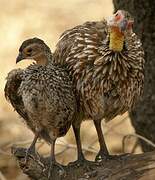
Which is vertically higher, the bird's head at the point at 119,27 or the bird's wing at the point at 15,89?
the bird's head at the point at 119,27

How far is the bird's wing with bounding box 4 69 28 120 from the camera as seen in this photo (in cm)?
526

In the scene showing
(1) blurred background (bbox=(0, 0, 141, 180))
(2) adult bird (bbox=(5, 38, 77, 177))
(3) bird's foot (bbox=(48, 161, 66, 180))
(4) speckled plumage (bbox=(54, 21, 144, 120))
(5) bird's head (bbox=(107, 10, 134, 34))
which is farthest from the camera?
(1) blurred background (bbox=(0, 0, 141, 180))

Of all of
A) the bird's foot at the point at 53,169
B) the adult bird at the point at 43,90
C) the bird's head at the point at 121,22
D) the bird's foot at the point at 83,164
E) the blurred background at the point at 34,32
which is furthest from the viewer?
the blurred background at the point at 34,32

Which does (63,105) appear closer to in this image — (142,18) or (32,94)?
(32,94)

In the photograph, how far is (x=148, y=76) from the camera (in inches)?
257

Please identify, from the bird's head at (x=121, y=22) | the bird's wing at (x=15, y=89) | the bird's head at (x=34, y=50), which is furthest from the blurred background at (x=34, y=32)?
the bird's head at (x=121, y=22)

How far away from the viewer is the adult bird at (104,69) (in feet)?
17.0

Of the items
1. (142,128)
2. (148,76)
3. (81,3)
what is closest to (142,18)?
(148,76)

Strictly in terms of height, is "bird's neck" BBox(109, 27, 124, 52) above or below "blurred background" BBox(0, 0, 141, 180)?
above

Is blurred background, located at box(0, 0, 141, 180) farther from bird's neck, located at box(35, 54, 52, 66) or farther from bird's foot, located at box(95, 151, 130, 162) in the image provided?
bird's neck, located at box(35, 54, 52, 66)

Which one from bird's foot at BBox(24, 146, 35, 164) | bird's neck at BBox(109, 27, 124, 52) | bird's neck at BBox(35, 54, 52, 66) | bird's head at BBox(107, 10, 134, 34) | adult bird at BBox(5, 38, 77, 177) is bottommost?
bird's foot at BBox(24, 146, 35, 164)

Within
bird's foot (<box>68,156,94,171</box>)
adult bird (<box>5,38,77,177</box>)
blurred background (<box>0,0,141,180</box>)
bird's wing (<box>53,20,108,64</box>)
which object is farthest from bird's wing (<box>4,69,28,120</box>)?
blurred background (<box>0,0,141,180</box>)

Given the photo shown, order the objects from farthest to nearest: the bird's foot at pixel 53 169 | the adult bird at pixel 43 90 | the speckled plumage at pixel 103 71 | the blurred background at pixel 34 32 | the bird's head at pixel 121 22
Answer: the blurred background at pixel 34 32 < the bird's foot at pixel 53 169 < the speckled plumage at pixel 103 71 < the adult bird at pixel 43 90 < the bird's head at pixel 121 22

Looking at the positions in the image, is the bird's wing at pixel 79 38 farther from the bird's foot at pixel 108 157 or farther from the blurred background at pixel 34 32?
the blurred background at pixel 34 32
